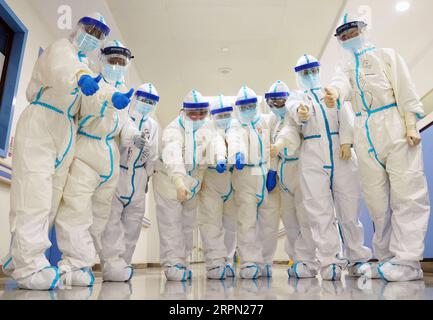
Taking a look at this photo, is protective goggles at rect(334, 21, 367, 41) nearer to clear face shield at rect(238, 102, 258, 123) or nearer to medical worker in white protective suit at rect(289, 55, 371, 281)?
medical worker in white protective suit at rect(289, 55, 371, 281)

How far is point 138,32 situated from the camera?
4184mm

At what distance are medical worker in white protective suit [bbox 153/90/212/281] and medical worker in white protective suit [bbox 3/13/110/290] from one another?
73 centimetres

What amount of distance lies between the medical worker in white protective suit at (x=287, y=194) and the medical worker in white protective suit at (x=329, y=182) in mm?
134

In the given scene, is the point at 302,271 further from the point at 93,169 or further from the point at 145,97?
the point at 145,97

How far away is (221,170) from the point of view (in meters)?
2.37

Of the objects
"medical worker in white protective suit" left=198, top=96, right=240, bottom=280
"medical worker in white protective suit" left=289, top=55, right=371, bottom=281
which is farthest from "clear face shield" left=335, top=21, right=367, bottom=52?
"medical worker in white protective suit" left=198, top=96, right=240, bottom=280

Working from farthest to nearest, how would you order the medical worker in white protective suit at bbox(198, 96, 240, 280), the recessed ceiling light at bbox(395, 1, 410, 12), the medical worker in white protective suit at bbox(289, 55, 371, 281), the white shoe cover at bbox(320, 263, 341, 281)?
the recessed ceiling light at bbox(395, 1, 410, 12) → the medical worker in white protective suit at bbox(198, 96, 240, 280) → the medical worker in white protective suit at bbox(289, 55, 371, 281) → the white shoe cover at bbox(320, 263, 341, 281)

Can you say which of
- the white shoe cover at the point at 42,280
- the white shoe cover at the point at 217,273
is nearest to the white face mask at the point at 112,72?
the white shoe cover at the point at 42,280

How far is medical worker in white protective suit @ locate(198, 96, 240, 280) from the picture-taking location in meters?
2.50

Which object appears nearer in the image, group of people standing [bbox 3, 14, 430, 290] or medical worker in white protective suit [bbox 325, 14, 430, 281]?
group of people standing [bbox 3, 14, 430, 290]
